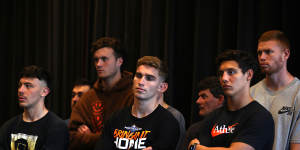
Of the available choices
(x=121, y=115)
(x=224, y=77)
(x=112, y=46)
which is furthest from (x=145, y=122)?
(x=112, y=46)

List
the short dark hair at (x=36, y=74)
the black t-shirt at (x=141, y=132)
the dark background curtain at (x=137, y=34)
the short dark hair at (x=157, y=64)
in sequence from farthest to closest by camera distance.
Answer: the dark background curtain at (x=137, y=34) < the short dark hair at (x=36, y=74) < the short dark hair at (x=157, y=64) < the black t-shirt at (x=141, y=132)

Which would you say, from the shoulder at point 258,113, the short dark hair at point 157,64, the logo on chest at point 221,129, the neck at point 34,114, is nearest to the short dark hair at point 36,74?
the neck at point 34,114

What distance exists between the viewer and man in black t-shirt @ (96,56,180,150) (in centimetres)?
277

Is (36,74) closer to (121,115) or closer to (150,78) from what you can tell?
(121,115)

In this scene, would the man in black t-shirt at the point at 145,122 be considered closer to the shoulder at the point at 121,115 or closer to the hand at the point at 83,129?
the shoulder at the point at 121,115

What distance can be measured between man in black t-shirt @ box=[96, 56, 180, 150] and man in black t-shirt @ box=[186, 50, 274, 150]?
0.20 m

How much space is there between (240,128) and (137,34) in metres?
2.38

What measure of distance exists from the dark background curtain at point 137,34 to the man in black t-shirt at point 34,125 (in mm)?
1296

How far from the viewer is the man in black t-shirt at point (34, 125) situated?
320 centimetres

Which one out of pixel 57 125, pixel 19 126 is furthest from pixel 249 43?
pixel 19 126

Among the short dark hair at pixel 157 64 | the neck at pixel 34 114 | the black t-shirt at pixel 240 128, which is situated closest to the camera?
the black t-shirt at pixel 240 128

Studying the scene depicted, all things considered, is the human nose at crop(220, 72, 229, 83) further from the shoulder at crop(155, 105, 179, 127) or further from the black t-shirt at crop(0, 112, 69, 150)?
the black t-shirt at crop(0, 112, 69, 150)

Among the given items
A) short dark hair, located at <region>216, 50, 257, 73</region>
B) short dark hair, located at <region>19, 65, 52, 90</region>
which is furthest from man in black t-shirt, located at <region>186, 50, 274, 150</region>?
short dark hair, located at <region>19, 65, 52, 90</region>

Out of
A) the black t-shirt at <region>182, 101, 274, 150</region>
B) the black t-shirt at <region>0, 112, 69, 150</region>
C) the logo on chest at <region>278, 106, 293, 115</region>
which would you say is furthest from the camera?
the black t-shirt at <region>0, 112, 69, 150</region>
